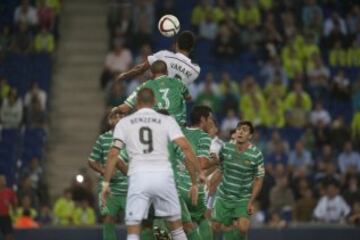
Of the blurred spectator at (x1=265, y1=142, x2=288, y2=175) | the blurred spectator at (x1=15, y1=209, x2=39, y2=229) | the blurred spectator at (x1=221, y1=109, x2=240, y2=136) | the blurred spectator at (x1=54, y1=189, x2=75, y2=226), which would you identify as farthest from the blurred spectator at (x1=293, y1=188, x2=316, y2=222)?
the blurred spectator at (x1=15, y1=209, x2=39, y2=229)

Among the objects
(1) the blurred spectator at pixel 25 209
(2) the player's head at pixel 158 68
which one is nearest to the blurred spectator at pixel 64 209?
(1) the blurred spectator at pixel 25 209

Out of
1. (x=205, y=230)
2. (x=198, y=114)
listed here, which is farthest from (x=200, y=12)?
(x=205, y=230)

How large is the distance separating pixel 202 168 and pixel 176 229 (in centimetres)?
211

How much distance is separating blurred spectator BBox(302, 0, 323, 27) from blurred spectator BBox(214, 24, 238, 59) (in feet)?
6.77

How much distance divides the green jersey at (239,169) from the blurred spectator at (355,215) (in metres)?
5.90

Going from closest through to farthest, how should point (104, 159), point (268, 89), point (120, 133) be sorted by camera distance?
point (120, 133)
point (104, 159)
point (268, 89)

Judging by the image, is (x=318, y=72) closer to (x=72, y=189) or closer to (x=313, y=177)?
(x=313, y=177)

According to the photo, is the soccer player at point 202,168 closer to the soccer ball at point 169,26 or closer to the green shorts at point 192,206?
the green shorts at point 192,206

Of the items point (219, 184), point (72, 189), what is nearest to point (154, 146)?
point (219, 184)

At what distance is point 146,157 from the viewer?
17.4m

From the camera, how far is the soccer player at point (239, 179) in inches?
834

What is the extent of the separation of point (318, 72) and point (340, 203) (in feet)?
15.1

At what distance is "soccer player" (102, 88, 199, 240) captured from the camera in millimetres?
17391

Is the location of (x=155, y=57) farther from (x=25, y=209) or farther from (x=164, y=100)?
(x=25, y=209)
